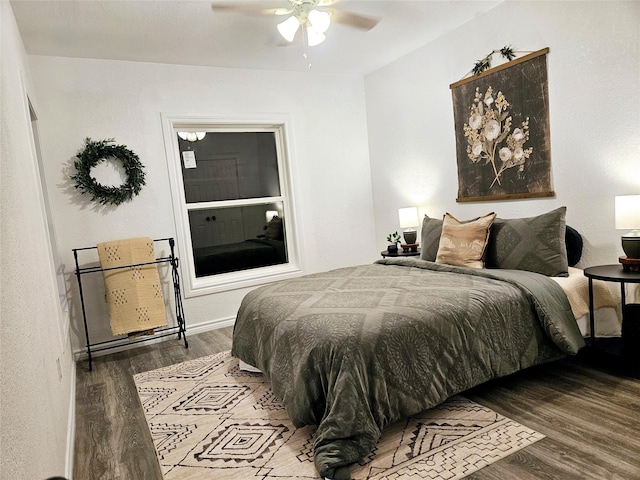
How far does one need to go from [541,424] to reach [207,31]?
3477 millimetres

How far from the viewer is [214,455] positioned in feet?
6.92

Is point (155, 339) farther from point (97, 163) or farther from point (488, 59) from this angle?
point (488, 59)

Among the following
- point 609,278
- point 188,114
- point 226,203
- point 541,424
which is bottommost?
point 541,424

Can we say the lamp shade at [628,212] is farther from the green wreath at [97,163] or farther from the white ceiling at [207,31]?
the green wreath at [97,163]

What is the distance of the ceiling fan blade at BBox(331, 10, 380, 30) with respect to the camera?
3255 millimetres

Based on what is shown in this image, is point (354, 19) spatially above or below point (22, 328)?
above

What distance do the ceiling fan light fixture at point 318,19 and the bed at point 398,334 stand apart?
1734 mm

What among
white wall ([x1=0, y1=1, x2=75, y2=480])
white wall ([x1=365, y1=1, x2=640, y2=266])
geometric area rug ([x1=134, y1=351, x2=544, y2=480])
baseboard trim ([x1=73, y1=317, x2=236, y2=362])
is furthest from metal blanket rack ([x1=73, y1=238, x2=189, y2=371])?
white wall ([x1=365, y1=1, x2=640, y2=266])

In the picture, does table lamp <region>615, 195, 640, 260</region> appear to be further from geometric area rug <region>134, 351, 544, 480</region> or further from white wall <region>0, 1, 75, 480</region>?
white wall <region>0, 1, 75, 480</region>

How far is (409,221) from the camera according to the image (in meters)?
4.42

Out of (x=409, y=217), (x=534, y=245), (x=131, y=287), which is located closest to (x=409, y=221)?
(x=409, y=217)

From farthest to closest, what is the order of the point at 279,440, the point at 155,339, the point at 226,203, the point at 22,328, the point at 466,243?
the point at 226,203
the point at 155,339
the point at 466,243
the point at 279,440
the point at 22,328

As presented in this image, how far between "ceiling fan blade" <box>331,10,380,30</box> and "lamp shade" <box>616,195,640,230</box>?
221 centimetres

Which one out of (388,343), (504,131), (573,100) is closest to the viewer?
(388,343)
